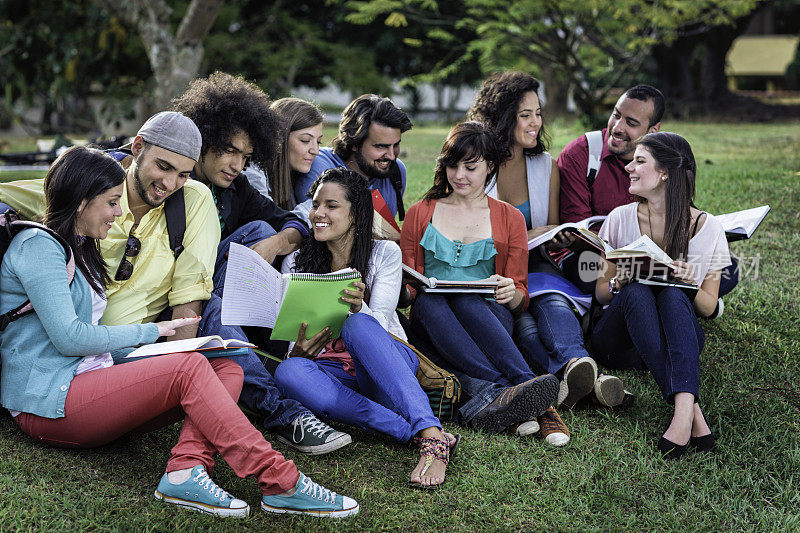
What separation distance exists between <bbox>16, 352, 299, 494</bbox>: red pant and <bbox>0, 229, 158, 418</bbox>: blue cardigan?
0.24 ft

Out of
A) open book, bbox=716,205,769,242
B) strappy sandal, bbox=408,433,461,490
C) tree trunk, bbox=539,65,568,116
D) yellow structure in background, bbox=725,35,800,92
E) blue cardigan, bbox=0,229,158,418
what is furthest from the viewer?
yellow structure in background, bbox=725,35,800,92

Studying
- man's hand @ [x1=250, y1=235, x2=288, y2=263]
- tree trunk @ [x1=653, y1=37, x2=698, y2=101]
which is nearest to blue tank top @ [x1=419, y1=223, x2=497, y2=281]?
man's hand @ [x1=250, y1=235, x2=288, y2=263]

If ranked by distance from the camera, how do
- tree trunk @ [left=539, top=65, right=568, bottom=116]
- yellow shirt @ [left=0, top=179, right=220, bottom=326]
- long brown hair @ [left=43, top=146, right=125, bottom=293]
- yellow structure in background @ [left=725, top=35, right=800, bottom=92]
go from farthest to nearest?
yellow structure in background @ [left=725, top=35, right=800, bottom=92] → tree trunk @ [left=539, top=65, right=568, bottom=116] → yellow shirt @ [left=0, top=179, right=220, bottom=326] → long brown hair @ [left=43, top=146, right=125, bottom=293]

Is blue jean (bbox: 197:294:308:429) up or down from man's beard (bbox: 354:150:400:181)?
down

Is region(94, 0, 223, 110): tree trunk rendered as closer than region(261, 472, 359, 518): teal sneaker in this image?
No

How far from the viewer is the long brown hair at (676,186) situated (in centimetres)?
374

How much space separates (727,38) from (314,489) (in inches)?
678

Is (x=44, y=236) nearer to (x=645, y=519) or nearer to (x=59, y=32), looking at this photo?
(x=645, y=519)

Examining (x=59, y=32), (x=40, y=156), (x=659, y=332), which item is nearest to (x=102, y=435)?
(x=659, y=332)

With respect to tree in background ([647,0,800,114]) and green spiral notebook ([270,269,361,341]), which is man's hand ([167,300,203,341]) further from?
tree in background ([647,0,800,114])

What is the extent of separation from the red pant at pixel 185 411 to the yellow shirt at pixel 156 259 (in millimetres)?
454

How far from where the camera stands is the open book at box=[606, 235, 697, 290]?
3449mm

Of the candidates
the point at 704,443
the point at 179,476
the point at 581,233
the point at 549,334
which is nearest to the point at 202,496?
the point at 179,476

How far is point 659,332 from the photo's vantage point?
3.48 meters
